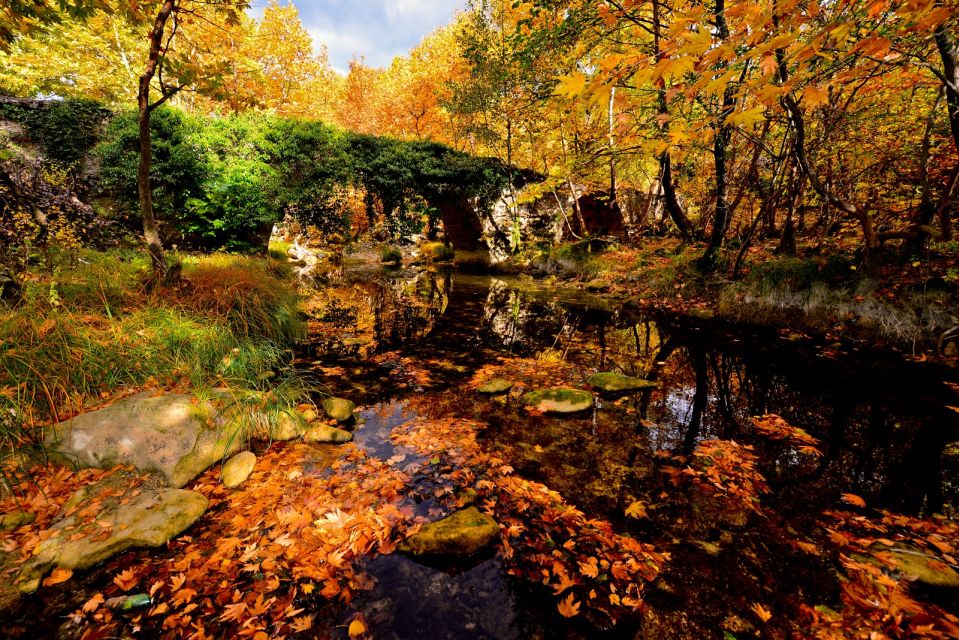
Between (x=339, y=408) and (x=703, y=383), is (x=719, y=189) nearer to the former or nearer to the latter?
(x=703, y=383)

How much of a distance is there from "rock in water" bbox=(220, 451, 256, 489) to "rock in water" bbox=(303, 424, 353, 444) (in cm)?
56

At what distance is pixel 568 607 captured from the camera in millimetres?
2197

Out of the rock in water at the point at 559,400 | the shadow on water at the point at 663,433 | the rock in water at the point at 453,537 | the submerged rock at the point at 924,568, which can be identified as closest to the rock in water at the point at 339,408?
the shadow on water at the point at 663,433

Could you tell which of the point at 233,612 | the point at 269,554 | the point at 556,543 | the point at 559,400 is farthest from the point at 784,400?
the point at 233,612

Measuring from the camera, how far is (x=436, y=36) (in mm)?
26984

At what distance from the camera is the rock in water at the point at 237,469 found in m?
3.19

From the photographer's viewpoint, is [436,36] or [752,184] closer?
[752,184]

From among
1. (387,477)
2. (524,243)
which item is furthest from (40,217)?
(524,243)

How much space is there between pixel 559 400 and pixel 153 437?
4262mm

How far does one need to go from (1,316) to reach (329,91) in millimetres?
31125

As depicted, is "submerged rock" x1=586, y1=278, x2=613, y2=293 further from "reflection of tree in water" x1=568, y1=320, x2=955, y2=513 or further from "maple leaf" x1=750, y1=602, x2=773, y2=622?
"maple leaf" x1=750, y1=602, x2=773, y2=622

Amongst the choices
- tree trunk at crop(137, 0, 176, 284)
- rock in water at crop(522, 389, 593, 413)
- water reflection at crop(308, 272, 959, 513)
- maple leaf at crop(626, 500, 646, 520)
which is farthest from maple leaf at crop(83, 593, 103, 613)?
tree trunk at crop(137, 0, 176, 284)

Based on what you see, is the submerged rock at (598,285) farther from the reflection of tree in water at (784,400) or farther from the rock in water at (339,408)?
the rock in water at (339,408)

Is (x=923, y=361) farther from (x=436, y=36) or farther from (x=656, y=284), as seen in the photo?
(x=436, y=36)
